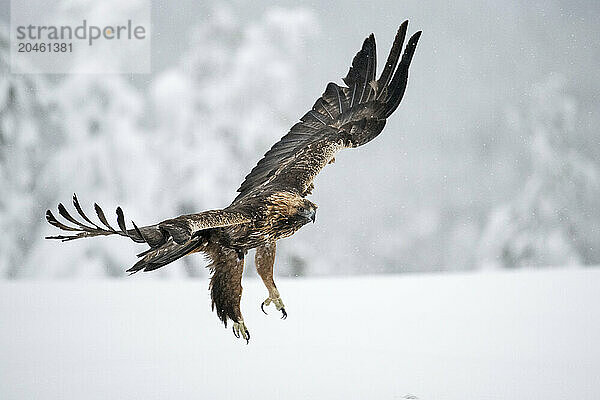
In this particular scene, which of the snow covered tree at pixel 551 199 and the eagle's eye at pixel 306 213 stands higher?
the snow covered tree at pixel 551 199

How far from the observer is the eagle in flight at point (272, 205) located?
170 cm

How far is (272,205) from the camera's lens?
202 cm

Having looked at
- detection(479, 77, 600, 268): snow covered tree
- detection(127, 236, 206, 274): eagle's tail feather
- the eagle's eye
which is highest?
detection(479, 77, 600, 268): snow covered tree

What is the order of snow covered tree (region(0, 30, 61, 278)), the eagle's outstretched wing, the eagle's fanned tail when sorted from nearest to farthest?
the eagle's fanned tail → the eagle's outstretched wing → snow covered tree (region(0, 30, 61, 278))

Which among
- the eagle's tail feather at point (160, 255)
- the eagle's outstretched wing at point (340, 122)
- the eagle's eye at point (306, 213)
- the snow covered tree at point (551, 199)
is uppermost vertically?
the snow covered tree at point (551, 199)

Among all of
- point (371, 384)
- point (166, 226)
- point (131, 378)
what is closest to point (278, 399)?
point (371, 384)

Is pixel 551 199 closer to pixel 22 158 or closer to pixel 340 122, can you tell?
pixel 340 122

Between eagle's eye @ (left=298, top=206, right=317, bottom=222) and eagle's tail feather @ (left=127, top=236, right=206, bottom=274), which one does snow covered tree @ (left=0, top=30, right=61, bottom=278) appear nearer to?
eagle's eye @ (left=298, top=206, right=317, bottom=222)

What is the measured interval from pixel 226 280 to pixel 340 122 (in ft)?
2.81

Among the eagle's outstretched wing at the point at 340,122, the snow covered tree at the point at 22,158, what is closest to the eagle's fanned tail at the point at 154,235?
the eagle's outstretched wing at the point at 340,122

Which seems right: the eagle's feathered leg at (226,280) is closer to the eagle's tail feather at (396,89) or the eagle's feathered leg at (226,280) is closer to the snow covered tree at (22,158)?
the eagle's tail feather at (396,89)

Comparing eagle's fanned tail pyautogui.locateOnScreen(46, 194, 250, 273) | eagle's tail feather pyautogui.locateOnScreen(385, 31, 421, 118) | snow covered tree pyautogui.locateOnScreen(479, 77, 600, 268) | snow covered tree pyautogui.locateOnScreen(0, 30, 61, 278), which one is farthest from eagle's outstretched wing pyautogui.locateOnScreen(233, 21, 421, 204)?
snow covered tree pyautogui.locateOnScreen(479, 77, 600, 268)

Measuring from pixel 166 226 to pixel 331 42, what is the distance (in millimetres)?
4117

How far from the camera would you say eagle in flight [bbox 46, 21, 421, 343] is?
1697mm
